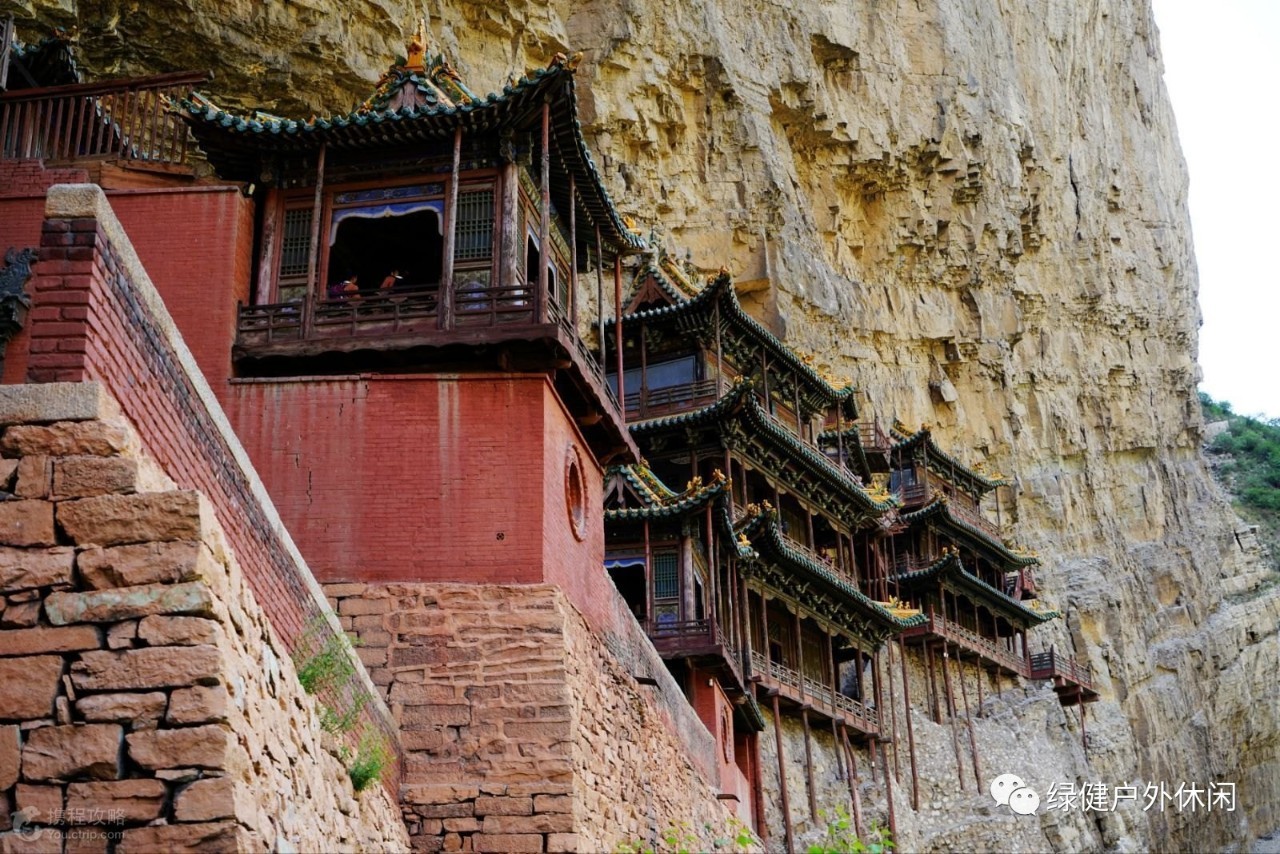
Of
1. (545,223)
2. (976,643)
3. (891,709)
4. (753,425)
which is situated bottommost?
(891,709)

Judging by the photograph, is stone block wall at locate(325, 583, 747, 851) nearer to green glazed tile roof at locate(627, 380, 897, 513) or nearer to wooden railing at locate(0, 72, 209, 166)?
wooden railing at locate(0, 72, 209, 166)

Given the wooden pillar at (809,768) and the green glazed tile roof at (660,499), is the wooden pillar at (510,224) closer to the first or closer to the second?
the green glazed tile roof at (660,499)

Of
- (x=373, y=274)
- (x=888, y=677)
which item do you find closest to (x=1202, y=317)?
(x=888, y=677)

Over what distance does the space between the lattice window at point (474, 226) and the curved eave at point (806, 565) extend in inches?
505

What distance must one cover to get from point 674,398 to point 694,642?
8155mm

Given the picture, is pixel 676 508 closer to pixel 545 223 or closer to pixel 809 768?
pixel 809 768

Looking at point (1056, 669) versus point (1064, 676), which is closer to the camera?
point (1056, 669)

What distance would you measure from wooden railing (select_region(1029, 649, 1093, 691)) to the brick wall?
3746 cm

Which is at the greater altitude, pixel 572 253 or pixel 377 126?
pixel 377 126

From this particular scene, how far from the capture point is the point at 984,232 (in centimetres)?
4775

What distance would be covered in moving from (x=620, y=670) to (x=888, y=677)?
22560 millimetres

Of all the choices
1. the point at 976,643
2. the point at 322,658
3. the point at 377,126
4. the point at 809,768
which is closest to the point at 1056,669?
the point at 976,643

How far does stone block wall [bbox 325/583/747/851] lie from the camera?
38.7ft

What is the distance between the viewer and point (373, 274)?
1806 cm
